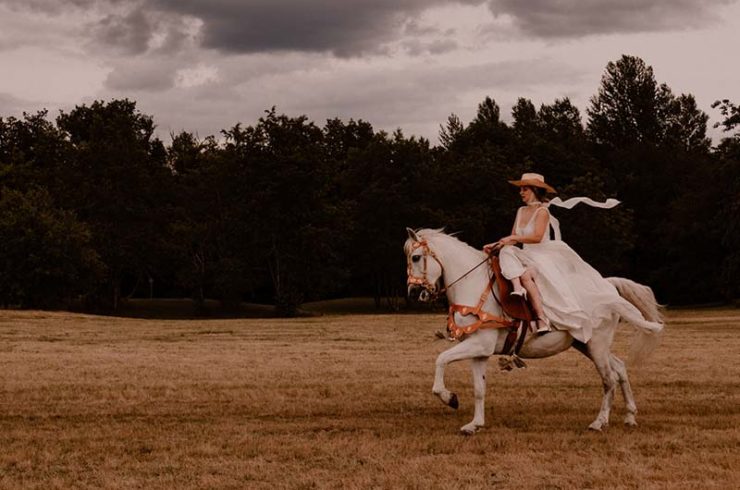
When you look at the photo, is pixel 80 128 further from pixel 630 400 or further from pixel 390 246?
pixel 630 400

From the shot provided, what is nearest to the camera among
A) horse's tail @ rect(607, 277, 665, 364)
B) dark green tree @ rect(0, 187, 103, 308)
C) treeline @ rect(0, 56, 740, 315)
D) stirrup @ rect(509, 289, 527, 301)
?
stirrup @ rect(509, 289, 527, 301)

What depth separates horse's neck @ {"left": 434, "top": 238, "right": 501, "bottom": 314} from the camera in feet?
43.9

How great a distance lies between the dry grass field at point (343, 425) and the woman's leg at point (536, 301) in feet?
4.89

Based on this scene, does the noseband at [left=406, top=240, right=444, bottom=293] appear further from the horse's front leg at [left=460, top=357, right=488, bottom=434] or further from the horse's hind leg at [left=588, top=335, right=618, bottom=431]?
the horse's hind leg at [left=588, top=335, right=618, bottom=431]

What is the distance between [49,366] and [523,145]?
73557mm

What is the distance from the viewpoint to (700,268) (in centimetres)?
8562

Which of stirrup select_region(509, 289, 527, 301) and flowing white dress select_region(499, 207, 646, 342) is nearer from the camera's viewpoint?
stirrup select_region(509, 289, 527, 301)

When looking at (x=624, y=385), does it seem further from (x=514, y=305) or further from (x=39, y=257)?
(x=39, y=257)

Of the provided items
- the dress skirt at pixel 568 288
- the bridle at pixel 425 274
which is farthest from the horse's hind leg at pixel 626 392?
the bridle at pixel 425 274

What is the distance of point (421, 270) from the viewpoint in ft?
43.9

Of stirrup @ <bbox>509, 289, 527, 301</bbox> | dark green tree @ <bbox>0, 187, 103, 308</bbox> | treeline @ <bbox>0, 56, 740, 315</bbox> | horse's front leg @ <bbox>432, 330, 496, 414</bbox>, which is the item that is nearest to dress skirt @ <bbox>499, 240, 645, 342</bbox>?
stirrup @ <bbox>509, 289, 527, 301</bbox>

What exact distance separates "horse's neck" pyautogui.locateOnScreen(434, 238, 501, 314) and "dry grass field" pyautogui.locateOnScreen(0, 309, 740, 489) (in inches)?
74.3

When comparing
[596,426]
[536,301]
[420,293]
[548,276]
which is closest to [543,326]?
[536,301]

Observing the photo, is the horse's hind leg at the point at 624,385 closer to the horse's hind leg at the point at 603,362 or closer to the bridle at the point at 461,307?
the horse's hind leg at the point at 603,362
